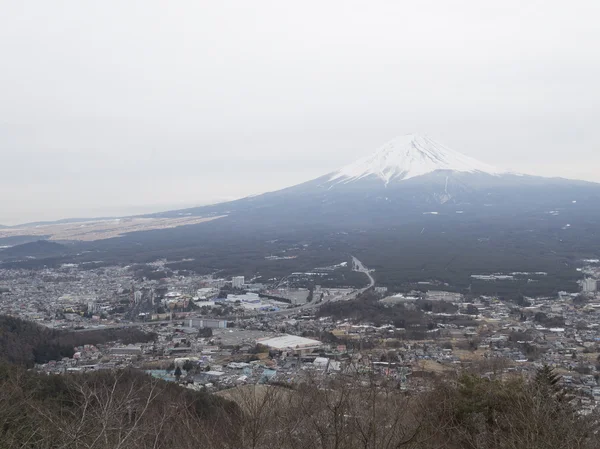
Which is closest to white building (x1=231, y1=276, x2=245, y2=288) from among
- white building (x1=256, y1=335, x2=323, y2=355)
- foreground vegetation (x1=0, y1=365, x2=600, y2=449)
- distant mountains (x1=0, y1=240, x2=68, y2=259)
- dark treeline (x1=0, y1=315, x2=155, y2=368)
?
dark treeline (x1=0, y1=315, x2=155, y2=368)

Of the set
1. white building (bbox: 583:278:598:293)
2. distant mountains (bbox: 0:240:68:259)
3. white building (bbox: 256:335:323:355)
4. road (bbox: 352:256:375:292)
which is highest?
distant mountains (bbox: 0:240:68:259)

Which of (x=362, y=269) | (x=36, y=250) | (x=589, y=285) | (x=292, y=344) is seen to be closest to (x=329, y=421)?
(x=292, y=344)

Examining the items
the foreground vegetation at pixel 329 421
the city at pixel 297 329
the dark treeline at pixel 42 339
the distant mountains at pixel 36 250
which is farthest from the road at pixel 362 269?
the distant mountains at pixel 36 250

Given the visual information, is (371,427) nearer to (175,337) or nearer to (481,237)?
(175,337)

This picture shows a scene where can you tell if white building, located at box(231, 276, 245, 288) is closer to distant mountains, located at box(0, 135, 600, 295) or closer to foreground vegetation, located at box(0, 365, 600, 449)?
distant mountains, located at box(0, 135, 600, 295)

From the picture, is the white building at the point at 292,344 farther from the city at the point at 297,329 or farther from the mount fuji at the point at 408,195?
the mount fuji at the point at 408,195

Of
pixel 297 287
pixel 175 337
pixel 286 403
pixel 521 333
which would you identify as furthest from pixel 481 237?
→ pixel 286 403
